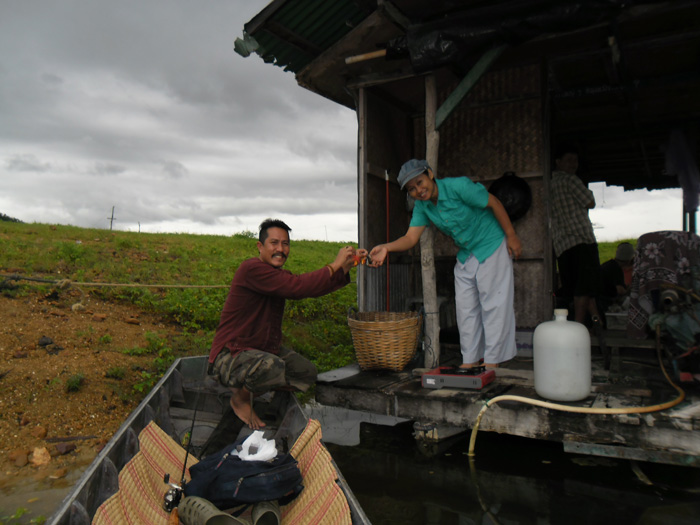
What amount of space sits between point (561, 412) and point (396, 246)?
192 centimetres

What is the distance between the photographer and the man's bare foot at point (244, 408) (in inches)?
152

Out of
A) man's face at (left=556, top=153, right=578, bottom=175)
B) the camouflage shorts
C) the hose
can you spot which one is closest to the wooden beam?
man's face at (left=556, top=153, right=578, bottom=175)

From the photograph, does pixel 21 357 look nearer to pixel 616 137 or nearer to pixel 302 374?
pixel 302 374

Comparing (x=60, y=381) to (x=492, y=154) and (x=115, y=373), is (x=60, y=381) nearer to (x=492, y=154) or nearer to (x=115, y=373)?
(x=115, y=373)

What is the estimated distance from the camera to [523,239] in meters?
6.32

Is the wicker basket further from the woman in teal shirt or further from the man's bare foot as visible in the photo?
the man's bare foot

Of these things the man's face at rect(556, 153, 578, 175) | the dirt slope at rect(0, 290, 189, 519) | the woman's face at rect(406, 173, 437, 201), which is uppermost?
the man's face at rect(556, 153, 578, 175)

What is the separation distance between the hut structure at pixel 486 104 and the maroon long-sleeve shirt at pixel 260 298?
0.94 meters

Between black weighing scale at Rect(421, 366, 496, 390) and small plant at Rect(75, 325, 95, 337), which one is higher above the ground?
small plant at Rect(75, 325, 95, 337)

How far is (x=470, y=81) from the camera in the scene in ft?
15.7

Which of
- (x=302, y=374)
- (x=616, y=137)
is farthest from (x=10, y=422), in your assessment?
(x=616, y=137)

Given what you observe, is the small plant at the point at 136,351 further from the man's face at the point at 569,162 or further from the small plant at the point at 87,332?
the man's face at the point at 569,162

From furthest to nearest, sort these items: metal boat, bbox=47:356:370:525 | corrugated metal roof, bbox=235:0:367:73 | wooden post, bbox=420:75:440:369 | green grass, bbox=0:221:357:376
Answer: green grass, bbox=0:221:357:376
corrugated metal roof, bbox=235:0:367:73
wooden post, bbox=420:75:440:369
metal boat, bbox=47:356:370:525

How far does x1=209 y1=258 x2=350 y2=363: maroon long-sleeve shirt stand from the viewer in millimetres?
3840
